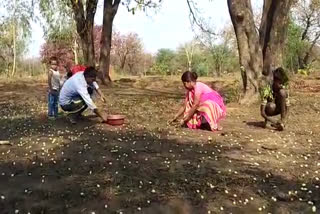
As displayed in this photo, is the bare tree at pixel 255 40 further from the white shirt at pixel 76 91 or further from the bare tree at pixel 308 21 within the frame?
the bare tree at pixel 308 21

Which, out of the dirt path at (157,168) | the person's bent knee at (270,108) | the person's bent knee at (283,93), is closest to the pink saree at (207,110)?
the dirt path at (157,168)

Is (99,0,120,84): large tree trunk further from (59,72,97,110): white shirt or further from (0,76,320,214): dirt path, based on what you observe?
(59,72,97,110): white shirt

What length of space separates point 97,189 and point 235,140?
2.92 metres

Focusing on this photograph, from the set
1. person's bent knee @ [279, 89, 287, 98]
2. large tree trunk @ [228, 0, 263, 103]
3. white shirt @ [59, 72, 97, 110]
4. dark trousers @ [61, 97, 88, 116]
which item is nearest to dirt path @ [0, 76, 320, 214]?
dark trousers @ [61, 97, 88, 116]

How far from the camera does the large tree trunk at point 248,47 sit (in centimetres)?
1082

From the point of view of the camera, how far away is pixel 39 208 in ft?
13.5

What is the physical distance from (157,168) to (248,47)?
21.2 feet

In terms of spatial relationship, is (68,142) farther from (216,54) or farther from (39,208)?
(216,54)

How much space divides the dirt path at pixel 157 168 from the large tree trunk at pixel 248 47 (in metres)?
2.42

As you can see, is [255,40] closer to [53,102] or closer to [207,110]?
[207,110]

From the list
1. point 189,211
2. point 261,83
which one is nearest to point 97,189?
point 189,211

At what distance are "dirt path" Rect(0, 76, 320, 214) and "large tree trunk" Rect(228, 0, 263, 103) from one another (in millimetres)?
2419

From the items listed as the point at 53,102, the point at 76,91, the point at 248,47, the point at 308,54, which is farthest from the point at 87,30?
the point at 308,54

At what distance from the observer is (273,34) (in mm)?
10961
